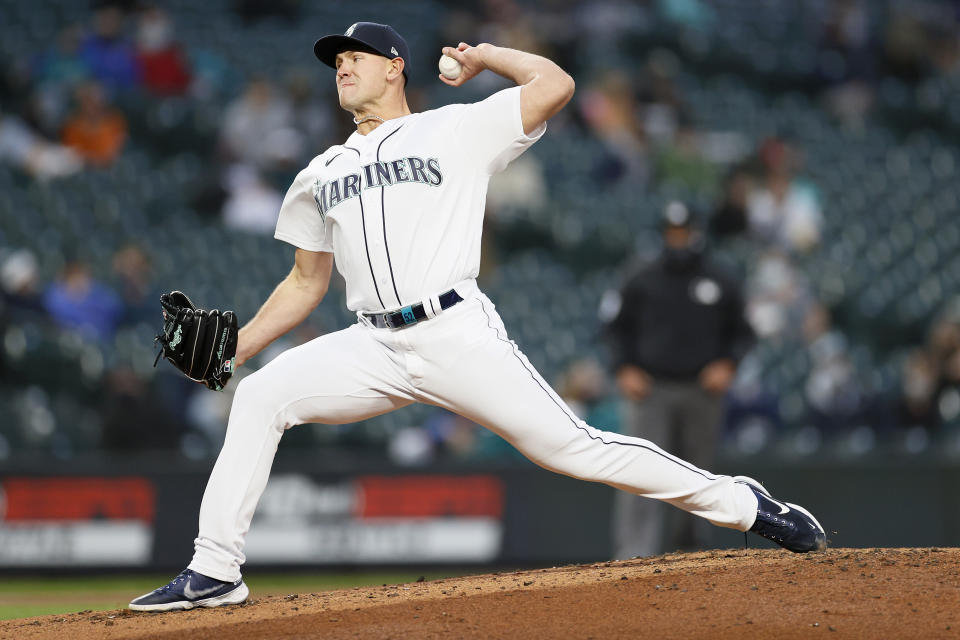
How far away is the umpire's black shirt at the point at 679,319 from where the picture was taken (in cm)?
657

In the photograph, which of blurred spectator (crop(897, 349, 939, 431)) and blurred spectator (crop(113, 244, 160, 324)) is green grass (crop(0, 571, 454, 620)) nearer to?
blurred spectator (crop(113, 244, 160, 324))

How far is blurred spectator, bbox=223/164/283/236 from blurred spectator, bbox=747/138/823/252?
13.0 feet

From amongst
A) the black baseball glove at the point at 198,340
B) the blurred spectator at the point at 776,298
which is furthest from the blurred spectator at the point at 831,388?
the black baseball glove at the point at 198,340

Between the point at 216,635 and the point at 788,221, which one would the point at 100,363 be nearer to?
the point at 216,635

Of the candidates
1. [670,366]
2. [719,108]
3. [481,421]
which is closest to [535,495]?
[670,366]

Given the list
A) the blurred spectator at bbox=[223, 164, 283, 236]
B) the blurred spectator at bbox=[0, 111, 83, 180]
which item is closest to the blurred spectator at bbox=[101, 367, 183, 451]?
the blurred spectator at bbox=[223, 164, 283, 236]

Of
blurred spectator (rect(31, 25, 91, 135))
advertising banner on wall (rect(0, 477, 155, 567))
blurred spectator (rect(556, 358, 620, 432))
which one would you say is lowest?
advertising banner on wall (rect(0, 477, 155, 567))

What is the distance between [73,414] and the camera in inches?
308

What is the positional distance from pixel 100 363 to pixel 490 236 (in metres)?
3.40

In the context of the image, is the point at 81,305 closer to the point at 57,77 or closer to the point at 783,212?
the point at 57,77

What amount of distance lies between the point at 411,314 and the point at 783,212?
7.66 m

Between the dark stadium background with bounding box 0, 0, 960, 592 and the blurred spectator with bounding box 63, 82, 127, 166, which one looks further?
the blurred spectator with bounding box 63, 82, 127, 166

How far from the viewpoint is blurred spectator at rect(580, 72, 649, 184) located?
36.8 feet

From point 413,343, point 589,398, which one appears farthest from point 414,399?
point 589,398
